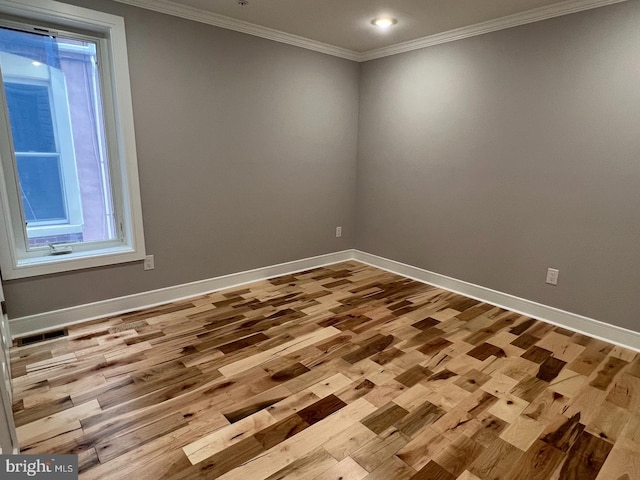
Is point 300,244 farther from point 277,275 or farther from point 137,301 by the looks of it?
point 137,301

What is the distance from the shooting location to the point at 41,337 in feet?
8.20

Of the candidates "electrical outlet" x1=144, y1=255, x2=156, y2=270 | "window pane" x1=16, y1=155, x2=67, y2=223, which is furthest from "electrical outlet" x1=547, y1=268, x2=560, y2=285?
"window pane" x1=16, y1=155, x2=67, y2=223

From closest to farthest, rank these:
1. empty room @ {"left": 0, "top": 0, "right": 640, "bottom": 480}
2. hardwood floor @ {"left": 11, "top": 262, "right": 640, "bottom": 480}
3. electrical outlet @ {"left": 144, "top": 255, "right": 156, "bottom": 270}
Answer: hardwood floor @ {"left": 11, "top": 262, "right": 640, "bottom": 480} < empty room @ {"left": 0, "top": 0, "right": 640, "bottom": 480} < electrical outlet @ {"left": 144, "top": 255, "right": 156, "bottom": 270}

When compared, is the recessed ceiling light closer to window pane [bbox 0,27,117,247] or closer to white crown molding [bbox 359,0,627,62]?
white crown molding [bbox 359,0,627,62]

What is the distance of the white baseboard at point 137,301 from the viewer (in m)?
2.56

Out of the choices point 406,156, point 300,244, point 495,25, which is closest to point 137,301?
point 300,244

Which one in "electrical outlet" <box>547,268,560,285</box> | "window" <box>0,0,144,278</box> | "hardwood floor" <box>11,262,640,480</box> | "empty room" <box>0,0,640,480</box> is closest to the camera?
"hardwood floor" <box>11,262,640,480</box>

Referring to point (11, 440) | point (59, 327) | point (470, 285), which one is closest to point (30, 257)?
point (59, 327)

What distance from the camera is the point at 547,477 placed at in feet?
4.91

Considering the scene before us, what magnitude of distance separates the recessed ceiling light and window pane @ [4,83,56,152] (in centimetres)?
251

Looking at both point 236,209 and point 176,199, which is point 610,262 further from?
point 176,199

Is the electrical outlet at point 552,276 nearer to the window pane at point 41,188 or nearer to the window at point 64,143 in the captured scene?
the window at point 64,143

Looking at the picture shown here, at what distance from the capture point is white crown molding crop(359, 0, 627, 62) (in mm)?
2461

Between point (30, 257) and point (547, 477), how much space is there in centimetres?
330
